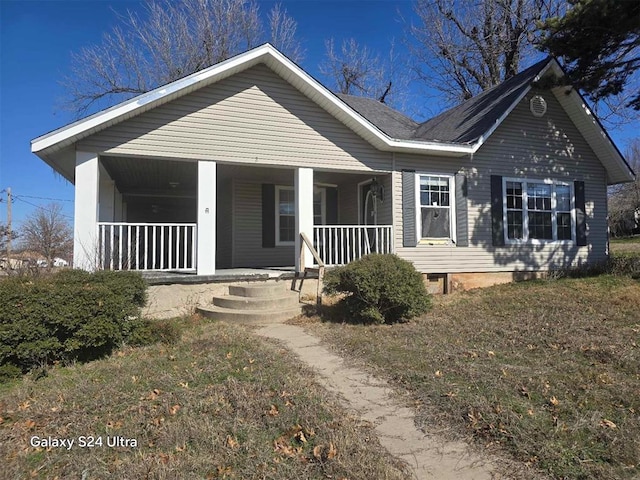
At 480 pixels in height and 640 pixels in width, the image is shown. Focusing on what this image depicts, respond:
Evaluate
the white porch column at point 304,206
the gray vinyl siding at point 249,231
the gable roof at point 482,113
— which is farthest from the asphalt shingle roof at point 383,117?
the gray vinyl siding at point 249,231

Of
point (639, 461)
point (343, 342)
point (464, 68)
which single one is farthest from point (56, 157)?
point (464, 68)

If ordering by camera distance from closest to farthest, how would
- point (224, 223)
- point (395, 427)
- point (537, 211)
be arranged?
1. point (395, 427)
2. point (537, 211)
3. point (224, 223)

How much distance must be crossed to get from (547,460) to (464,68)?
2304 centimetres

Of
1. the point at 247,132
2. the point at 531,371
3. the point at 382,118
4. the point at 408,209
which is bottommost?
the point at 531,371

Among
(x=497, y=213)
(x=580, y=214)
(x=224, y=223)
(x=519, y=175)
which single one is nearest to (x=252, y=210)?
(x=224, y=223)

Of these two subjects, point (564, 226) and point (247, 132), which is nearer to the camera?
point (247, 132)

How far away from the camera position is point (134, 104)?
7668mm

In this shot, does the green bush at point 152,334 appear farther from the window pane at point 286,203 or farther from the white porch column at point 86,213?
the window pane at point 286,203

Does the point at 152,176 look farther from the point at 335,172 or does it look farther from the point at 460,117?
the point at 460,117

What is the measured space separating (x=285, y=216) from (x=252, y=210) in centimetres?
95

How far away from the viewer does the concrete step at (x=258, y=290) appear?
8.14 metres

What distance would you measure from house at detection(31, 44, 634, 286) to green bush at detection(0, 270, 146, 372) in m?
2.49

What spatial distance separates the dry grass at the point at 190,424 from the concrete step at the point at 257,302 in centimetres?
266

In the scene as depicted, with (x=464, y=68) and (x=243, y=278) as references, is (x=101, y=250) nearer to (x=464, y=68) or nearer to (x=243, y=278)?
(x=243, y=278)
